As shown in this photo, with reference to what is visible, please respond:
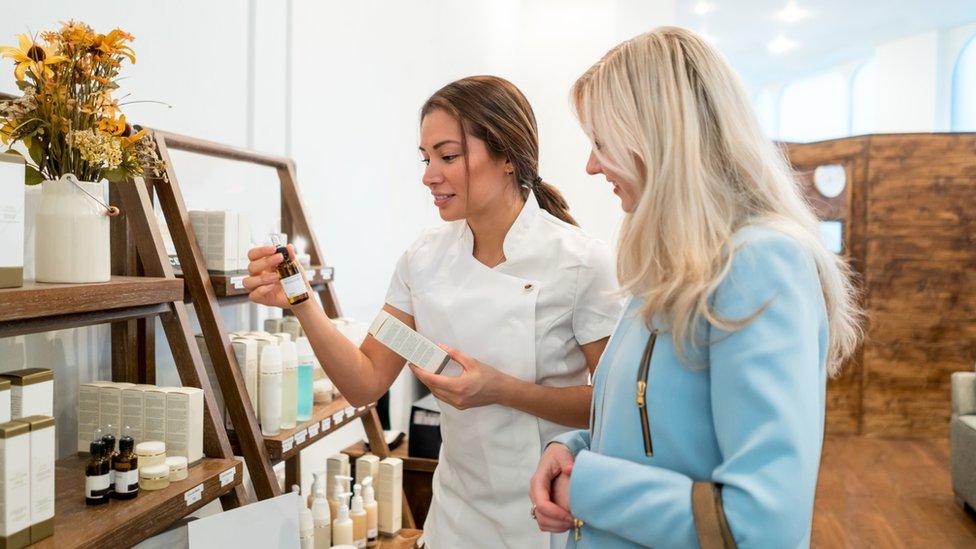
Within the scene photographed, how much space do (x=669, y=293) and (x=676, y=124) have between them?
0.71 feet

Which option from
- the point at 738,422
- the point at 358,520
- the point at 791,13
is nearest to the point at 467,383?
the point at 738,422

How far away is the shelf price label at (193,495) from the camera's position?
4.17ft

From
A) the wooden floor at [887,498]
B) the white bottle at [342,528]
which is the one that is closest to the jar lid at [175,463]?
the white bottle at [342,528]

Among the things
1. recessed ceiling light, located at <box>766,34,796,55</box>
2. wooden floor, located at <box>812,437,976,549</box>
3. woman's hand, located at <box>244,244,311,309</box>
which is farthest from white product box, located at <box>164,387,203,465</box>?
recessed ceiling light, located at <box>766,34,796,55</box>

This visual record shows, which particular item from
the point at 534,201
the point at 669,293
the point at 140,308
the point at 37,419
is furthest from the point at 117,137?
the point at 669,293

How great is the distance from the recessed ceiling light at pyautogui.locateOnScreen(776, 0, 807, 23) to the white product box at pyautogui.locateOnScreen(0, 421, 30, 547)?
8.40 meters

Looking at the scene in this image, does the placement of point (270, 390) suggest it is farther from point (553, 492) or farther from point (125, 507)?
point (553, 492)

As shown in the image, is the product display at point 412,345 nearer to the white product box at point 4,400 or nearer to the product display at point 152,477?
the product display at point 152,477

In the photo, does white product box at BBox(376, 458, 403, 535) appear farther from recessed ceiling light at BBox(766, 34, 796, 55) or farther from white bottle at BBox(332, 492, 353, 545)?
recessed ceiling light at BBox(766, 34, 796, 55)

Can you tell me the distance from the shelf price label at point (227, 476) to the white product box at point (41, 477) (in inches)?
13.3

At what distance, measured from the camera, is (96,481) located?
1.19 meters

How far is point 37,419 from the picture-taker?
1.04 m

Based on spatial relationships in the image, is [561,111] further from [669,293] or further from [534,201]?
[669,293]

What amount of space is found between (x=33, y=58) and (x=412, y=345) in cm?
79
